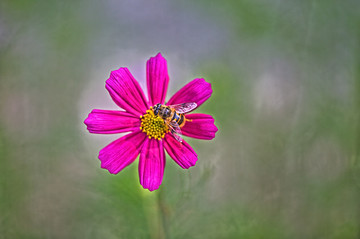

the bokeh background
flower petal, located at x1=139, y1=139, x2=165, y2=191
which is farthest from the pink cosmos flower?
the bokeh background

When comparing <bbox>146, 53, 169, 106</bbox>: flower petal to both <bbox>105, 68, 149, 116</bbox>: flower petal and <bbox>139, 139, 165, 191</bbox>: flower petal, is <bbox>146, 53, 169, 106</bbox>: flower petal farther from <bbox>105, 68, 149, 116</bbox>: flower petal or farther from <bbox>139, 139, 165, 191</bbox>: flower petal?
<bbox>139, 139, 165, 191</bbox>: flower petal

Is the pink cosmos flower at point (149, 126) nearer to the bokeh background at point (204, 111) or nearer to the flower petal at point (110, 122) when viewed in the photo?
the flower petal at point (110, 122)

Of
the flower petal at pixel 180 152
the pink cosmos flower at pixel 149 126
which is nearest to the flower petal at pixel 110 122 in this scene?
the pink cosmos flower at pixel 149 126

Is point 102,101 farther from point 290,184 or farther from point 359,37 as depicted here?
point 359,37

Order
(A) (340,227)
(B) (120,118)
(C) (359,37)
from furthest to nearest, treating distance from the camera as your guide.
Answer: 1. (C) (359,37)
2. (A) (340,227)
3. (B) (120,118)

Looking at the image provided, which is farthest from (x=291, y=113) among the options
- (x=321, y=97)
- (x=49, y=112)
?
(x=49, y=112)

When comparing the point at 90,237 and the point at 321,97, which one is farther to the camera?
the point at 321,97
